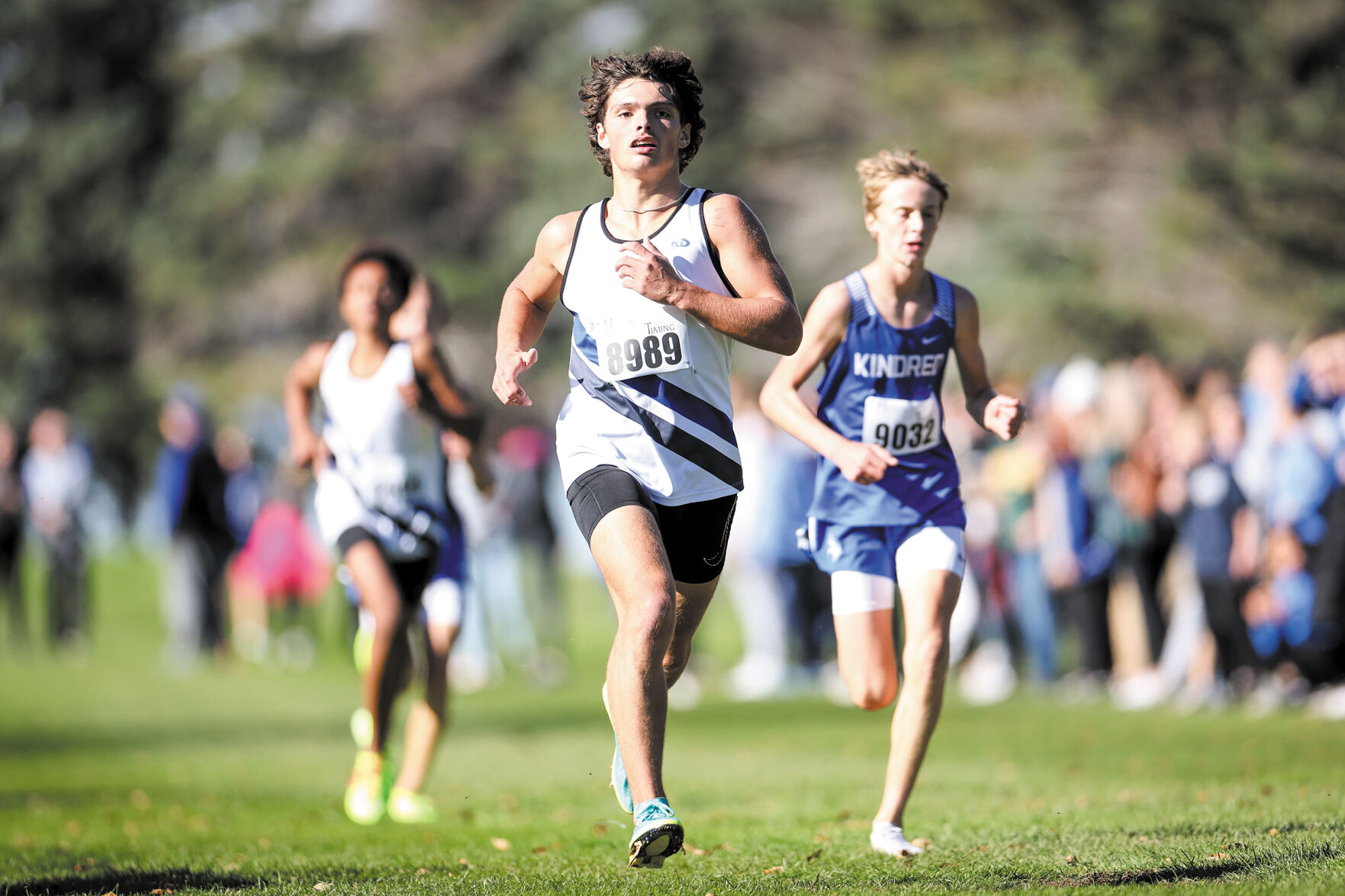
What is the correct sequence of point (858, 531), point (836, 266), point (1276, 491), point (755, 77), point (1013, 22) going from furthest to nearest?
point (755, 77) → point (836, 266) → point (1013, 22) → point (1276, 491) → point (858, 531)

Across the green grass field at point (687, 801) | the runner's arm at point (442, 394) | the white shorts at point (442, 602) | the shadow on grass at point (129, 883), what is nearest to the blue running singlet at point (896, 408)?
the green grass field at point (687, 801)

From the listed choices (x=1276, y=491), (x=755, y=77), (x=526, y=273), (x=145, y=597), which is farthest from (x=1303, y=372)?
(x=755, y=77)

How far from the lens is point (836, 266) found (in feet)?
108

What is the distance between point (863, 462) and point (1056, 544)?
8944mm

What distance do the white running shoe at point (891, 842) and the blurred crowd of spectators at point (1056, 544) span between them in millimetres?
5190

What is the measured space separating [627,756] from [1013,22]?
23.5 metres

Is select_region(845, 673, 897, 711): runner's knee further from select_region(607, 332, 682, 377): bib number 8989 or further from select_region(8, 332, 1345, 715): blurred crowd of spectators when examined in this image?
select_region(8, 332, 1345, 715): blurred crowd of spectators

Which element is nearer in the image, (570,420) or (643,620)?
(643,620)

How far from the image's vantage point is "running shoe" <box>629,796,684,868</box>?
4.84m

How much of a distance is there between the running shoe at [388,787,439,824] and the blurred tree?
40165 mm

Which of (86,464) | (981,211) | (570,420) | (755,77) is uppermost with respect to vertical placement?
(755,77)

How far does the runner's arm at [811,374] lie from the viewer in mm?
6141

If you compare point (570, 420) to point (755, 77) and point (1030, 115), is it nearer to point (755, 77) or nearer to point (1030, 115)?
point (1030, 115)

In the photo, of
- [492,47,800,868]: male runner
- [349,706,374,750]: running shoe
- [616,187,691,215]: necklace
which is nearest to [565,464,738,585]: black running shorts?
[492,47,800,868]: male runner
